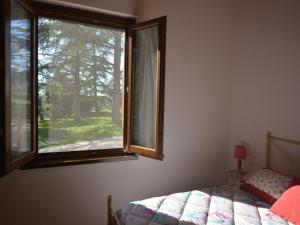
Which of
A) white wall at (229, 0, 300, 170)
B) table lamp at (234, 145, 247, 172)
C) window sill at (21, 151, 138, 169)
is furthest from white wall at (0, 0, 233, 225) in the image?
table lamp at (234, 145, 247, 172)

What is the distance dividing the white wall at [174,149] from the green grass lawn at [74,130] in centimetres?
29

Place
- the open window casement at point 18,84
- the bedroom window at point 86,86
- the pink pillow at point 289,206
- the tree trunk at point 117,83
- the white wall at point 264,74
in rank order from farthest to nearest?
the tree trunk at point 117,83, the white wall at point 264,74, the bedroom window at point 86,86, the pink pillow at point 289,206, the open window casement at point 18,84

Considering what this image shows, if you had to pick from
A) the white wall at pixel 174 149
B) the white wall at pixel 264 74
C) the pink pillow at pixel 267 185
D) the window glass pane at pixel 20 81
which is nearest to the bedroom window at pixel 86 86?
the window glass pane at pixel 20 81

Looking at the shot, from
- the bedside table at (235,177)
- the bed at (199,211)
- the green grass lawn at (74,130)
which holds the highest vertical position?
the green grass lawn at (74,130)

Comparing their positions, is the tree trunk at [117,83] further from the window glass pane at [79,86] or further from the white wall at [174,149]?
the white wall at [174,149]

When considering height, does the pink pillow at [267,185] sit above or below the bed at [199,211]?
above

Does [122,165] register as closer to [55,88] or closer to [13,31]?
[55,88]

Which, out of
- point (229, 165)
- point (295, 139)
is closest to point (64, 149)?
point (229, 165)

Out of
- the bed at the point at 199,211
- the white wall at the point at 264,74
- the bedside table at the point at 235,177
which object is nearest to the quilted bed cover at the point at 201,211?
the bed at the point at 199,211

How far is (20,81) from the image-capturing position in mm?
2232

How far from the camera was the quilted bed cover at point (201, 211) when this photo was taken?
2.06 m

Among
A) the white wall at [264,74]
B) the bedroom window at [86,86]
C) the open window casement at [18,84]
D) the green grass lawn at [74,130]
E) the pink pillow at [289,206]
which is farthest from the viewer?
the white wall at [264,74]

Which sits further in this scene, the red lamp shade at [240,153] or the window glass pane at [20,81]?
the red lamp shade at [240,153]

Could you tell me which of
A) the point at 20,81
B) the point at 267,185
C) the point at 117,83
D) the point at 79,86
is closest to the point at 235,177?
the point at 267,185
